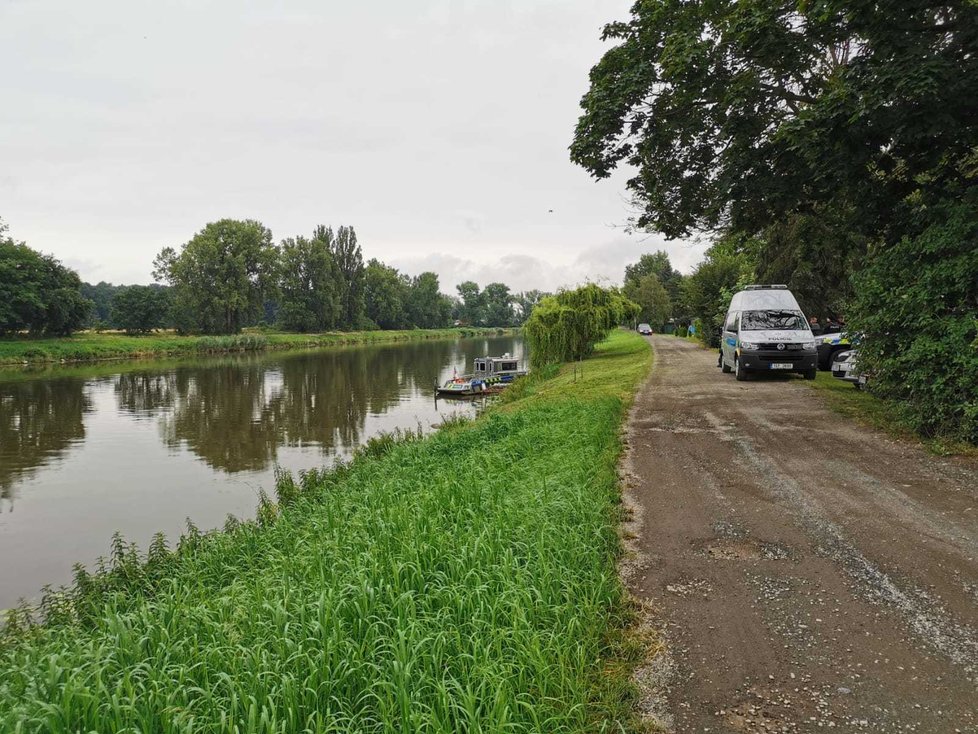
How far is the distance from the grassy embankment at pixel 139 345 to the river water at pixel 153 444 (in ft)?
38.3

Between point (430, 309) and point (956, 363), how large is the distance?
406 feet

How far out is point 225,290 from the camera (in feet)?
235

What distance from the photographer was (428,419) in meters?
23.7

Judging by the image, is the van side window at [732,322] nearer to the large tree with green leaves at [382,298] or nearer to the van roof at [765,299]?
the van roof at [765,299]

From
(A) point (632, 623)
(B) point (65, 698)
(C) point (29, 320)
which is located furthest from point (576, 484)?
(C) point (29, 320)

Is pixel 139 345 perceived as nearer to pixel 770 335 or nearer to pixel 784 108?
pixel 770 335

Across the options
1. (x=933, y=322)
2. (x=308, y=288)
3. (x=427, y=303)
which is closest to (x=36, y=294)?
(x=308, y=288)

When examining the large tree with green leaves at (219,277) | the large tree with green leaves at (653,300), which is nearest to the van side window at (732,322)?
the large tree with green leaves at (653,300)

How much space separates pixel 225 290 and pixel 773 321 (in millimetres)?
71345

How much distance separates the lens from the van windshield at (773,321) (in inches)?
578

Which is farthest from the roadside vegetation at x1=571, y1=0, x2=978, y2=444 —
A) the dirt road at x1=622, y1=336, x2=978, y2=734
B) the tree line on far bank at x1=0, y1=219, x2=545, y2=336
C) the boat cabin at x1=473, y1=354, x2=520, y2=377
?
the tree line on far bank at x1=0, y1=219, x2=545, y2=336

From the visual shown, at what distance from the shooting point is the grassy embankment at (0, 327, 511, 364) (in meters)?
50.7

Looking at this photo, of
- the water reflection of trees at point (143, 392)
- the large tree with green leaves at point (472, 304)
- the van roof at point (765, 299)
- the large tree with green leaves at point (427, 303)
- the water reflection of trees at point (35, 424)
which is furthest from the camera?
the large tree with green leaves at point (472, 304)

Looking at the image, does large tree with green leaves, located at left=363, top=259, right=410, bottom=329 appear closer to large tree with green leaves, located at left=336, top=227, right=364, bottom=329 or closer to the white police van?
large tree with green leaves, located at left=336, top=227, right=364, bottom=329
